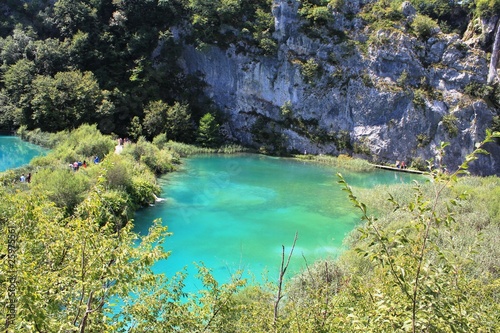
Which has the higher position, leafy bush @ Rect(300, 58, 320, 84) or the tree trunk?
the tree trunk

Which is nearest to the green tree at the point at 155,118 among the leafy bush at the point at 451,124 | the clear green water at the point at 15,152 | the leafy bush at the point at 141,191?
the clear green water at the point at 15,152

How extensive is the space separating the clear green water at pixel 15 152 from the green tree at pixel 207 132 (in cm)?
1624

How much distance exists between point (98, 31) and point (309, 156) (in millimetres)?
30736

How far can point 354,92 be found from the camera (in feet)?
140

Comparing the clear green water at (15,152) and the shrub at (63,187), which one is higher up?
the shrub at (63,187)

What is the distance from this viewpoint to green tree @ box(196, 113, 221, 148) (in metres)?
42.7

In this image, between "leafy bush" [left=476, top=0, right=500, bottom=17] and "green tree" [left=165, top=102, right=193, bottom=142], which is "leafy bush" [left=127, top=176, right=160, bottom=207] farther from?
"leafy bush" [left=476, top=0, right=500, bottom=17]

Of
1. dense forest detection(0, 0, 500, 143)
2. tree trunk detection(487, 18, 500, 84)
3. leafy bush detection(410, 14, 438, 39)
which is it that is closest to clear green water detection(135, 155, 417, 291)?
dense forest detection(0, 0, 500, 143)

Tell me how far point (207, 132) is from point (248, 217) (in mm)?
24170

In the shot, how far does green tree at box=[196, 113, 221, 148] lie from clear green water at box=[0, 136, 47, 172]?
16.2 m

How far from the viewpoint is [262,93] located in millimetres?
45938

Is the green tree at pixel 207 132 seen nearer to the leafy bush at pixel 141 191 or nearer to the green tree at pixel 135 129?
the green tree at pixel 135 129

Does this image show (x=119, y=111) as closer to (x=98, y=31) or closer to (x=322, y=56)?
(x=98, y=31)

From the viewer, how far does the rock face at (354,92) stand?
3941 cm
